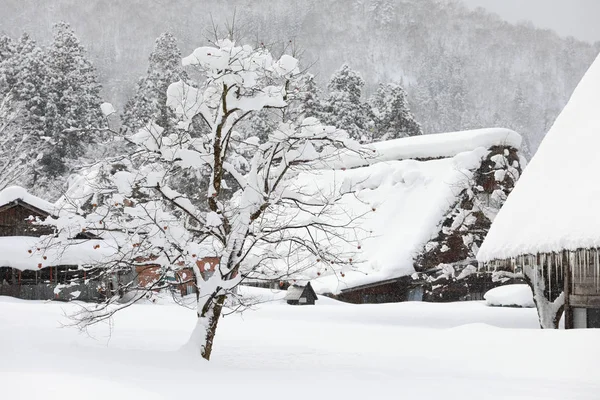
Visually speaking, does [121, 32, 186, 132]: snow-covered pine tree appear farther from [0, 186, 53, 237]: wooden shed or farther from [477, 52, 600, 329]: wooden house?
[477, 52, 600, 329]: wooden house

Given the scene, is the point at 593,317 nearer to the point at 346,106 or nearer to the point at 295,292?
the point at 295,292

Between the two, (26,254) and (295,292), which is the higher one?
(26,254)

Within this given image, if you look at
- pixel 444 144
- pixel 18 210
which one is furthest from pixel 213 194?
pixel 18 210

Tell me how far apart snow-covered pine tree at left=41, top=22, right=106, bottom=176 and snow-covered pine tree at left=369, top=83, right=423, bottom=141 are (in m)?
19.7

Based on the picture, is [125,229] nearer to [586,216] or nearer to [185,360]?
[185,360]

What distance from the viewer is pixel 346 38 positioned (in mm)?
160500

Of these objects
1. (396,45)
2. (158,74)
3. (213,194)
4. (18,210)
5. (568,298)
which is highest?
(396,45)

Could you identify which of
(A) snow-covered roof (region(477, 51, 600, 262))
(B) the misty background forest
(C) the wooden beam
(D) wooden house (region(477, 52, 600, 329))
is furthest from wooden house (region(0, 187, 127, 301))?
(B) the misty background forest

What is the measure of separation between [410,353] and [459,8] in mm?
183194

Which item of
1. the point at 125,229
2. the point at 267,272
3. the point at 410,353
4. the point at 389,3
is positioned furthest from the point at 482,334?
the point at 389,3

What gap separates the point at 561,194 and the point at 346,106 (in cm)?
3588

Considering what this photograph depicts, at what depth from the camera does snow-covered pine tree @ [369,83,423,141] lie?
51.0 m

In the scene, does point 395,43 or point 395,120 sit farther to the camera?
point 395,43

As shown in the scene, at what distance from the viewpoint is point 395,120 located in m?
51.4
